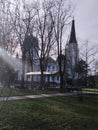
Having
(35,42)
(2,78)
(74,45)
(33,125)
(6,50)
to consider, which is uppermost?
(74,45)

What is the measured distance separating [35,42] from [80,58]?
23841 mm

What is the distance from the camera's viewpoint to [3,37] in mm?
10820

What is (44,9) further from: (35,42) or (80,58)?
(80,58)

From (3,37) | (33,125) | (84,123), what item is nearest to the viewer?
(33,125)

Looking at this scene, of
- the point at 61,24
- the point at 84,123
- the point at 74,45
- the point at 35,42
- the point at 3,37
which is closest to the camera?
the point at 84,123

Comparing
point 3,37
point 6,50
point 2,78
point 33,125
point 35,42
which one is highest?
point 35,42

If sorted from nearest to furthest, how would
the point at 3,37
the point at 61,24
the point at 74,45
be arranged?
1. the point at 3,37
2. the point at 61,24
3. the point at 74,45

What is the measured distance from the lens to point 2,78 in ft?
19.9

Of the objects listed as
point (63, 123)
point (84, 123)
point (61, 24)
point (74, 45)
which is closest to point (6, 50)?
point (63, 123)

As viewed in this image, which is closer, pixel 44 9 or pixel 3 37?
pixel 3 37

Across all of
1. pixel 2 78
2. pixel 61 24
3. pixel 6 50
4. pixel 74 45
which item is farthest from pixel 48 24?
pixel 2 78

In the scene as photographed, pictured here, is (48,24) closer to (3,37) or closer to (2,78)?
(3,37)

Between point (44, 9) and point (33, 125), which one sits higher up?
point (44, 9)

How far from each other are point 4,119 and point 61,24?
26829mm
